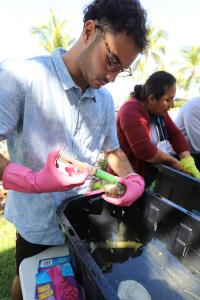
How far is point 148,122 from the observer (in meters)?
1.98

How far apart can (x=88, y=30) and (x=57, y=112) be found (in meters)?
0.35

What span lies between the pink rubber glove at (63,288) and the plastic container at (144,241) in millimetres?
57

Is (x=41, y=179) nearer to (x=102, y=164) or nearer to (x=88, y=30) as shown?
(x=88, y=30)

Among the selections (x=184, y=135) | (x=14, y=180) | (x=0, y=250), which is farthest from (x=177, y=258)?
(x=0, y=250)

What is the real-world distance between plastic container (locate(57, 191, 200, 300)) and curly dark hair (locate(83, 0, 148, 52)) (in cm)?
72

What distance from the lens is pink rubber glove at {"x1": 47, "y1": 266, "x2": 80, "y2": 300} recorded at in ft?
3.23

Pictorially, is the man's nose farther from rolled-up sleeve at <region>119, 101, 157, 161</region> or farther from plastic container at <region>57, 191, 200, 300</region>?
rolled-up sleeve at <region>119, 101, 157, 161</region>

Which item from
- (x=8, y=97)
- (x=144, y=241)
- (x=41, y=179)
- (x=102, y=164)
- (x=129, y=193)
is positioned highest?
(x=8, y=97)

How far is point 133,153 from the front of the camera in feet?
6.77

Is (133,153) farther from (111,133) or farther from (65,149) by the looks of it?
(65,149)

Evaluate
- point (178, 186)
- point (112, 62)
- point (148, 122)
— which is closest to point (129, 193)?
point (112, 62)

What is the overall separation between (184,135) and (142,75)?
1998 cm

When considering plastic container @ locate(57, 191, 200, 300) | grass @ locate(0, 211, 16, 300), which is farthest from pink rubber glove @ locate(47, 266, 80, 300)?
grass @ locate(0, 211, 16, 300)


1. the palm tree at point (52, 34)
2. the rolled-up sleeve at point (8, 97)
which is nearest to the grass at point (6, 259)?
the rolled-up sleeve at point (8, 97)
